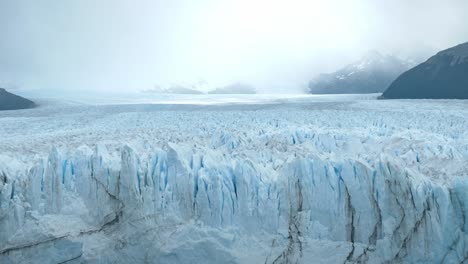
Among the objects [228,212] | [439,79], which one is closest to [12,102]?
[228,212]

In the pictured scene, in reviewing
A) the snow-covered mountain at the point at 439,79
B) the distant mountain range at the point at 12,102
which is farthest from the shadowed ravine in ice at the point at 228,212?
the distant mountain range at the point at 12,102

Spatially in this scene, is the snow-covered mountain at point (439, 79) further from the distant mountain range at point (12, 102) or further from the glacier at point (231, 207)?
the distant mountain range at point (12, 102)

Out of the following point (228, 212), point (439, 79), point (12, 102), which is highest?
point (439, 79)

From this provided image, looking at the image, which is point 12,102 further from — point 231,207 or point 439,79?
point 439,79

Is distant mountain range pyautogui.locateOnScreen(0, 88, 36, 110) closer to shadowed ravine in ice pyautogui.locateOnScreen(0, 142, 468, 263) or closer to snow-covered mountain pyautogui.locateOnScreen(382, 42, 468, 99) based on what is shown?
shadowed ravine in ice pyautogui.locateOnScreen(0, 142, 468, 263)

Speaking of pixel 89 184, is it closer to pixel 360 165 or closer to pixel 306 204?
pixel 306 204
